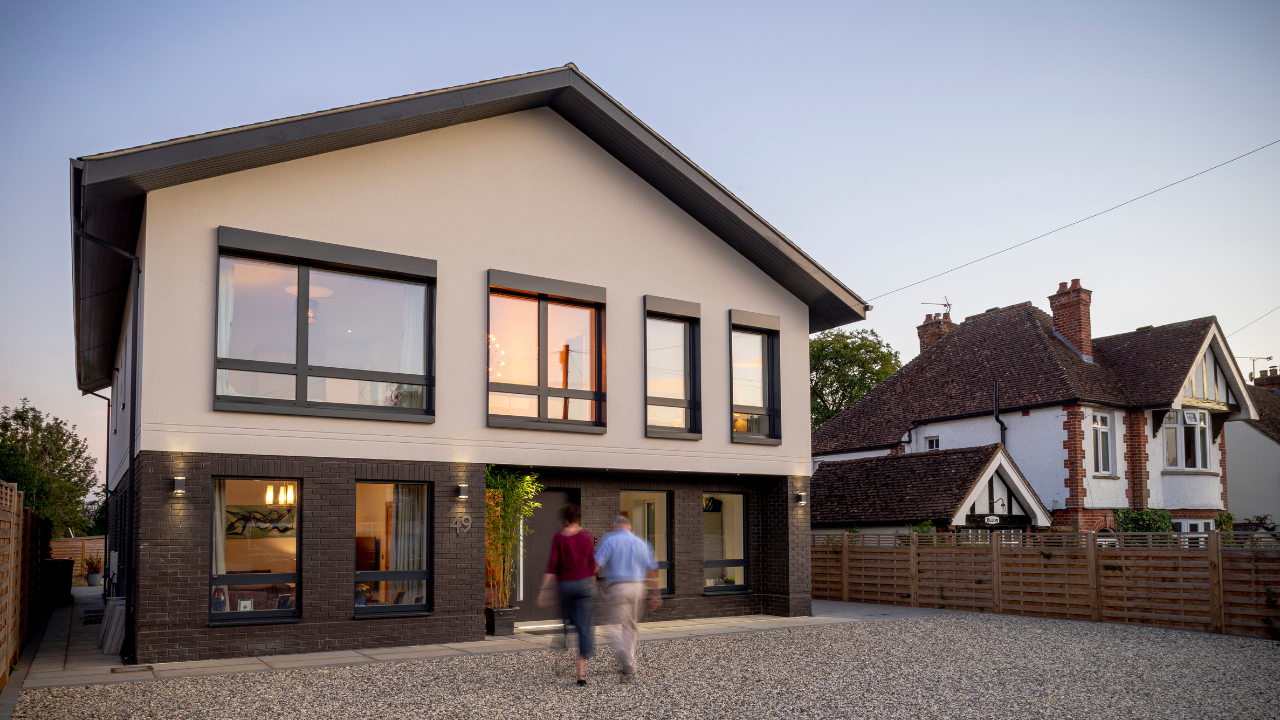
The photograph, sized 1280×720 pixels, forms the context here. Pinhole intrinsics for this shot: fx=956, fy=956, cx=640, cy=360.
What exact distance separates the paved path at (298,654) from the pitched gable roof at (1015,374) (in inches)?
406

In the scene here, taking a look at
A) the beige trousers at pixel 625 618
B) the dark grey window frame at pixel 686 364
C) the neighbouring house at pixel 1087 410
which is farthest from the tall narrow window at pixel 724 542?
the neighbouring house at pixel 1087 410

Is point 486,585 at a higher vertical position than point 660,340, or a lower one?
lower

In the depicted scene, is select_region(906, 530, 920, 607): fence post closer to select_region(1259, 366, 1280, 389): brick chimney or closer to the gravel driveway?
the gravel driveway

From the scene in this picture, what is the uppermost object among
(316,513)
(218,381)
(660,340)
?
(660,340)

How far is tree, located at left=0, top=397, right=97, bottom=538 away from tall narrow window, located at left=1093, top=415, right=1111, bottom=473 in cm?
3236

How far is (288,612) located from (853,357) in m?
38.4

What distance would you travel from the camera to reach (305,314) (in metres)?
12.0

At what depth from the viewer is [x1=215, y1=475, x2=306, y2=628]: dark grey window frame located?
36.3 ft

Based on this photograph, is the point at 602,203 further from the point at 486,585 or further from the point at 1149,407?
the point at 1149,407

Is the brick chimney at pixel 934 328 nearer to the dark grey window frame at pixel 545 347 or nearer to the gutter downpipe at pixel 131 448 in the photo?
the dark grey window frame at pixel 545 347

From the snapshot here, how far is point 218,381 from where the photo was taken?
11414 millimetres

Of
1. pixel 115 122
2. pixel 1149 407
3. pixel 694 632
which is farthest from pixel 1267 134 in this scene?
pixel 115 122

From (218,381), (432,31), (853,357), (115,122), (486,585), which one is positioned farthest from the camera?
(853,357)

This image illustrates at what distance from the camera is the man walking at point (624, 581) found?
9406mm
